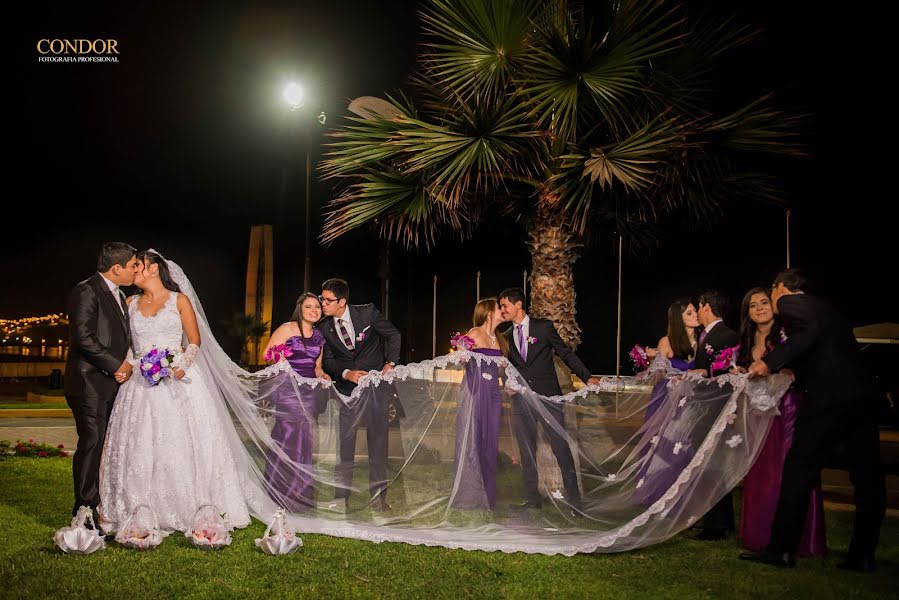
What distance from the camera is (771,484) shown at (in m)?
5.56

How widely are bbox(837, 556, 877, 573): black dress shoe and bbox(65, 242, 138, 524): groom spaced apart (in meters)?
5.24

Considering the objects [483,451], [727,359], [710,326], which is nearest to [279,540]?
[483,451]

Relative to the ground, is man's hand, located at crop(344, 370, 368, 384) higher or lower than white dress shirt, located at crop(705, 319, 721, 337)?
lower

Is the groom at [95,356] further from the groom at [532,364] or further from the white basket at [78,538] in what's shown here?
the groom at [532,364]

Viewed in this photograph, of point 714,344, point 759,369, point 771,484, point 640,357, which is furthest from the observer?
point 640,357

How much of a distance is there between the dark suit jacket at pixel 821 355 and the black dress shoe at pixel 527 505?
1990mm

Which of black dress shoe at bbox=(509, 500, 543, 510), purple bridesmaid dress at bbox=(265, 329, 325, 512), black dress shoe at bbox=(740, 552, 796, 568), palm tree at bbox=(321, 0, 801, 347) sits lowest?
black dress shoe at bbox=(740, 552, 796, 568)

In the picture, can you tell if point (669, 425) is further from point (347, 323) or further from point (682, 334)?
point (347, 323)

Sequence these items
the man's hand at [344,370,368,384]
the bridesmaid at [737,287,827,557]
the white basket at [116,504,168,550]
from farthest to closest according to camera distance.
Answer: the man's hand at [344,370,368,384] → the bridesmaid at [737,287,827,557] → the white basket at [116,504,168,550]

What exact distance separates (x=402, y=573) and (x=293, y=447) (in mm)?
1894

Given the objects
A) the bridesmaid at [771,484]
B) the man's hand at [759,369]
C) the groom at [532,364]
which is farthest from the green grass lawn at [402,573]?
the man's hand at [759,369]

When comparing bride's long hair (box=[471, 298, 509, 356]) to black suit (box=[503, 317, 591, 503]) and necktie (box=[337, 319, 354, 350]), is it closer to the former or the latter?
black suit (box=[503, 317, 591, 503])

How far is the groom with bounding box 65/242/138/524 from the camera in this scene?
5.69 metres

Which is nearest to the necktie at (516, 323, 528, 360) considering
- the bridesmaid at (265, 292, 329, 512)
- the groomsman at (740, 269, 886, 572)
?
the bridesmaid at (265, 292, 329, 512)
